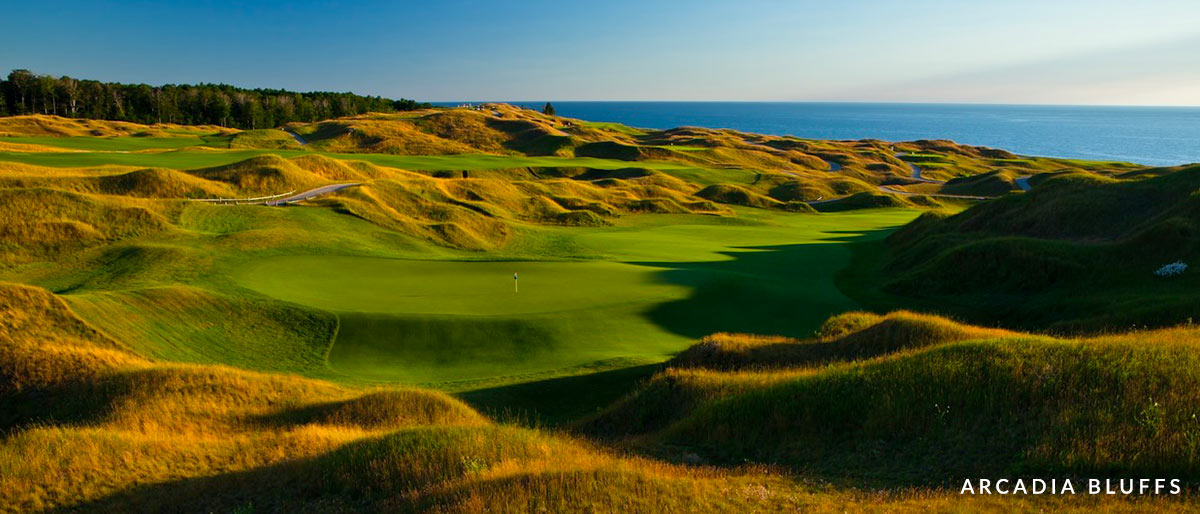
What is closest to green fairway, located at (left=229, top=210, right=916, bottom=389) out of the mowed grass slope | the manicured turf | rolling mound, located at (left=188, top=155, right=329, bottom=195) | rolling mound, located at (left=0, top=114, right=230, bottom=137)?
the mowed grass slope

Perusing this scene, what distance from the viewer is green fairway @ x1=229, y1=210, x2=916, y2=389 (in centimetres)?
2083

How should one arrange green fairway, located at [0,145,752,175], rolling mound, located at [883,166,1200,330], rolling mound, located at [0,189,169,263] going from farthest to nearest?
1. green fairway, located at [0,145,752,175]
2. rolling mound, located at [0,189,169,263]
3. rolling mound, located at [883,166,1200,330]

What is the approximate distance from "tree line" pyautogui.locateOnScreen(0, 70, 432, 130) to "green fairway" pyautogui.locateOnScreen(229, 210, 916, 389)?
119585 mm

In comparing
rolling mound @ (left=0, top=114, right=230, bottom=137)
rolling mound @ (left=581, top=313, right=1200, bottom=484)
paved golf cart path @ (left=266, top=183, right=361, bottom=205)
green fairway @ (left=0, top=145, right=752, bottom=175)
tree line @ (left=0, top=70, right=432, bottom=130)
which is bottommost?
rolling mound @ (left=581, top=313, right=1200, bottom=484)

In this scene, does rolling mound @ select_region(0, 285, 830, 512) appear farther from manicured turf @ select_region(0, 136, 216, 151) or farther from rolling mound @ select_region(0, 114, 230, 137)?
rolling mound @ select_region(0, 114, 230, 137)

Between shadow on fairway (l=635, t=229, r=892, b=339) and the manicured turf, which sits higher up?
the manicured turf

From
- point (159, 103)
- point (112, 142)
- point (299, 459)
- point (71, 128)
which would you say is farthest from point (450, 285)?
point (159, 103)

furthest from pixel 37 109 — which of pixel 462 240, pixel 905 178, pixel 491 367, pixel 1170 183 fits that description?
pixel 1170 183

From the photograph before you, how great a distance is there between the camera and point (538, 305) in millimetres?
25172

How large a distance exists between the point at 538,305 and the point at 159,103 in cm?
14057

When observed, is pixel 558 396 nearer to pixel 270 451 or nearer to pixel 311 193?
pixel 270 451

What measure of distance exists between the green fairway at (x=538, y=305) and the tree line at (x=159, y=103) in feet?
392

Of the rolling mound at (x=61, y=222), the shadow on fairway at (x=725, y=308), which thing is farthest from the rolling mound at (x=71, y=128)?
the shadow on fairway at (x=725, y=308)

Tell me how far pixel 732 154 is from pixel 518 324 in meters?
95.6
